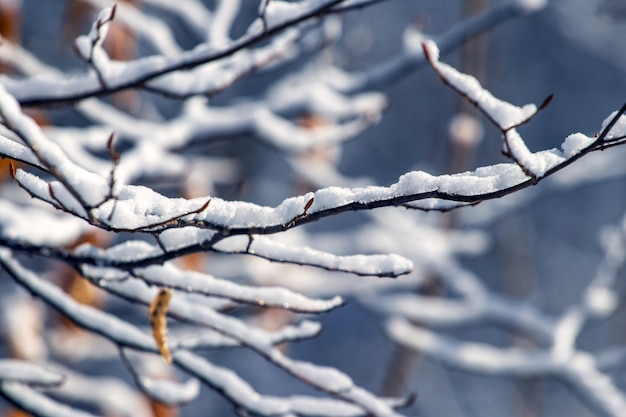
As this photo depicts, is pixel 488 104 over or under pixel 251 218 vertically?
over

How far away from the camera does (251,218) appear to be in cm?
66

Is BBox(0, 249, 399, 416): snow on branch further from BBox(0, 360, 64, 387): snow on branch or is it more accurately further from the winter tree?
BBox(0, 360, 64, 387): snow on branch

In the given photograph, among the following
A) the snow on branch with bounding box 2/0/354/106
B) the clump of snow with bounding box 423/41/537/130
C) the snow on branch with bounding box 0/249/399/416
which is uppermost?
the snow on branch with bounding box 2/0/354/106

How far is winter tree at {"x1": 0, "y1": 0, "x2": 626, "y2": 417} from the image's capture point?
0.64 m

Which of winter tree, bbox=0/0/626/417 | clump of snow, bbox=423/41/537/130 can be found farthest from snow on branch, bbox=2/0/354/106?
clump of snow, bbox=423/41/537/130

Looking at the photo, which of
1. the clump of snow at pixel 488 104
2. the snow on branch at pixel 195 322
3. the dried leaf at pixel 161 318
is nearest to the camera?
the clump of snow at pixel 488 104

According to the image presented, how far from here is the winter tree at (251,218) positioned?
2.10 ft

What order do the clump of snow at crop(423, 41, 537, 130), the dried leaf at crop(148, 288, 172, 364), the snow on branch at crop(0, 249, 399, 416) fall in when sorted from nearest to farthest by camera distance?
the clump of snow at crop(423, 41, 537, 130)
the dried leaf at crop(148, 288, 172, 364)
the snow on branch at crop(0, 249, 399, 416)

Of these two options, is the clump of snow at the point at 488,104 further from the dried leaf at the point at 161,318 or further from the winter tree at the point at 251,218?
the dried leaf at the point at 161,318

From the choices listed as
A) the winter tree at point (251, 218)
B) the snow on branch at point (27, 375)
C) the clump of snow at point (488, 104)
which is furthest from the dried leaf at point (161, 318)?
the clump of snow at point (488, 104)

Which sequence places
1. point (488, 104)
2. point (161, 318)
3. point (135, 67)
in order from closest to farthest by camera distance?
point (488, 104) < point (161, 318) < point (135, 67)

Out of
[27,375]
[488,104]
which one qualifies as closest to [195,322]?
[27,375]

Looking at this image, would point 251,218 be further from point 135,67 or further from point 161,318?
point 135,67

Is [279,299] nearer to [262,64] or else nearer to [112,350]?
[262,64]
